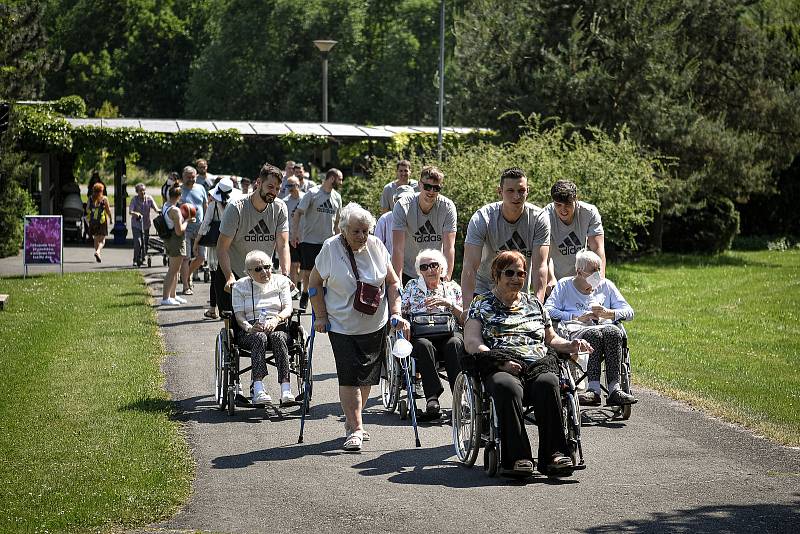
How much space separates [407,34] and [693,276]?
43529 mm

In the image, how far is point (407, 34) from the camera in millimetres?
66875

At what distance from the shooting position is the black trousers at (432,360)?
32.4ft

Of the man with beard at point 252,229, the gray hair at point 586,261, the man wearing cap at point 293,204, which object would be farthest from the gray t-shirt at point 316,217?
the gray hair at point 586,261

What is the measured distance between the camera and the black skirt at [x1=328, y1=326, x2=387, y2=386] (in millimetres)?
8828

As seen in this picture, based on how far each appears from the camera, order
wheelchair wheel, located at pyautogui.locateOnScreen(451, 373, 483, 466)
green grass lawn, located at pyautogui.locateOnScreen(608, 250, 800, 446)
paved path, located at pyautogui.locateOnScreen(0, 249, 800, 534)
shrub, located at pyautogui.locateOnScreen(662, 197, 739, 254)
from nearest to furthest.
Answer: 1. paved path, located at pyautogui.locateOnScreen(0, 249, 800, 534)
2. wheelchair wheel, located at pyautogui.locateOnScreen(451, 373, 483, 466)
3. green grass lawn, located at pyautogui.locateOnScreen(608, 250, 800, 446)
4. shrub, located at pyautogui.locateOnScreen(662, 197, 739, 254)

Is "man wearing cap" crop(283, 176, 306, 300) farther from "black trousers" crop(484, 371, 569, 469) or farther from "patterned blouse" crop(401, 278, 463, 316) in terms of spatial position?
"black trousers" crop(484, 371, 569, 469)

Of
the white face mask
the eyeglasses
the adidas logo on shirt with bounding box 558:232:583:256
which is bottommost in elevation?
the white face mask

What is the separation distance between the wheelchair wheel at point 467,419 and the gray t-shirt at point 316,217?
324 inches

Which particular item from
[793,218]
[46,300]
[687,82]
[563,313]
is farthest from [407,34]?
[563,313]

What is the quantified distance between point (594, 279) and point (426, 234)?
205cm

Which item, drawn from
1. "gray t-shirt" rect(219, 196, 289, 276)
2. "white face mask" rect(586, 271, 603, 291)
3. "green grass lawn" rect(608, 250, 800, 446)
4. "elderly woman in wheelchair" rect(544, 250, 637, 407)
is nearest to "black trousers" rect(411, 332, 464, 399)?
"elderly woman in wheelchair" rect(544, 250, 637, 407)

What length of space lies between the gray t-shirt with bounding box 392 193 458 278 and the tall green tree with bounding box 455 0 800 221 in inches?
683

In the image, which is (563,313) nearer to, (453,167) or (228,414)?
(228,414)

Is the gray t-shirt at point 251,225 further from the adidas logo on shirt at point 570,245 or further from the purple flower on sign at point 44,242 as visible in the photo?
the purple flower on sign at point 44,242
